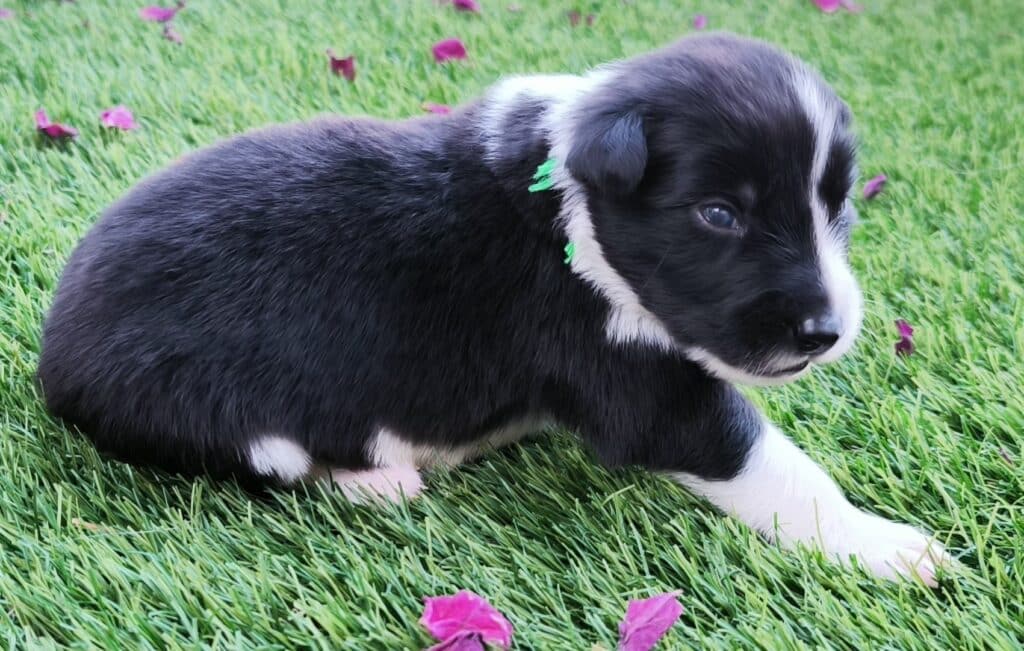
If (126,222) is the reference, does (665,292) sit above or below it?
below

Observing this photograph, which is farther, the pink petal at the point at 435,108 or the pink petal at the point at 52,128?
the pink petal at the point at 435,108

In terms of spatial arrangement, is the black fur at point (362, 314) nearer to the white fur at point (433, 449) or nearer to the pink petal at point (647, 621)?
the white fur at point (433, 449)

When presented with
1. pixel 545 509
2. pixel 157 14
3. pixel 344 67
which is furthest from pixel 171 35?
pixel 545 509

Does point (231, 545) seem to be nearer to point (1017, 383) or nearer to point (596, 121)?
point (596, 121)

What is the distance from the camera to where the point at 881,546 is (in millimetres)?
2123

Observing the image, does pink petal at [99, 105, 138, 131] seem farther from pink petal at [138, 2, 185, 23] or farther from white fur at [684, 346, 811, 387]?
white fur at [684, 346, 811, 387]

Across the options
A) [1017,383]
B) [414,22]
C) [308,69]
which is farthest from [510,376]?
[414,22]

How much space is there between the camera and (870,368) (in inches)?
109

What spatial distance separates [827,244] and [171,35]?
381 centimetres

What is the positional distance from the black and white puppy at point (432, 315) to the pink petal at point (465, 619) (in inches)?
20.6

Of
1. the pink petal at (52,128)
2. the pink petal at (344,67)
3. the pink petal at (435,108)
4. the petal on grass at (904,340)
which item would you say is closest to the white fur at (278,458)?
the petal on grass at (904,340)

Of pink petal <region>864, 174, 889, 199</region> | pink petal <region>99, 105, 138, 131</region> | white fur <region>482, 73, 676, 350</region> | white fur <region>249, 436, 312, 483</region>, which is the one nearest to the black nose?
white fur <region>482, 73, 676, 350</region>

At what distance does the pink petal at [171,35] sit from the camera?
4.85 meters

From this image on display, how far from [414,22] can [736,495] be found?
12.0ft
